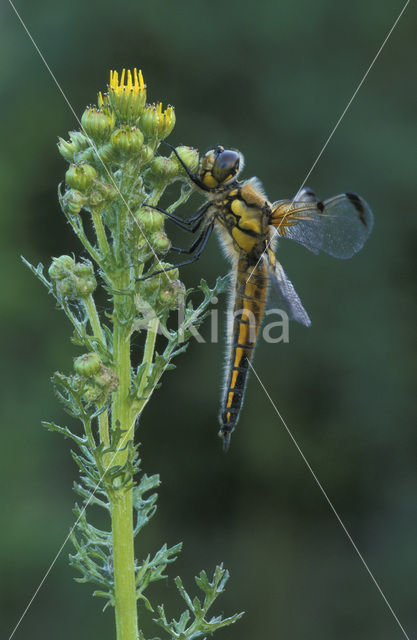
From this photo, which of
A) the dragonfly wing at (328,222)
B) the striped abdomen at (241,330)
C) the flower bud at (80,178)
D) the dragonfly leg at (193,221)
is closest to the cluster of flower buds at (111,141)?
the flower bud at (80,178)

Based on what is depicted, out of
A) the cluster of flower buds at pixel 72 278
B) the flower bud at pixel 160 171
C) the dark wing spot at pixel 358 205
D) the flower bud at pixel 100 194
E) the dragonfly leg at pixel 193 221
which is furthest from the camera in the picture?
the dark wing spot at pixel 358 205

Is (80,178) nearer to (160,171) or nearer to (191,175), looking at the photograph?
(160,171)

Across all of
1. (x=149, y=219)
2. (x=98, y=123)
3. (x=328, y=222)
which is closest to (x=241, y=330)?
(x=328, y=222)

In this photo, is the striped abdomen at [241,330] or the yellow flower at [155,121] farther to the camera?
the striped abdomen at [241,330]

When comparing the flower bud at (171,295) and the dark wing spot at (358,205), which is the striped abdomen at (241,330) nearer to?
the dark wing spot at (358,205)

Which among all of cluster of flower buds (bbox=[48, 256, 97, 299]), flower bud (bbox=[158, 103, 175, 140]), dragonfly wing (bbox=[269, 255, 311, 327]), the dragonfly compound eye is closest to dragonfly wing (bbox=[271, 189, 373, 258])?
dragonfly wing (bbox=[269, 255, 311, 327])

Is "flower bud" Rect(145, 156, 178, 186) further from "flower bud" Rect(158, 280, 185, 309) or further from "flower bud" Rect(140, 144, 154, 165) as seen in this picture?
"flower bud" Rect(158, 280, 185, 309)

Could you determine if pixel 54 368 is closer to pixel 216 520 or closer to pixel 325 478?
pixel 216 520

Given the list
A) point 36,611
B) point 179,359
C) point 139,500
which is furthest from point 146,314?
point 36,611
